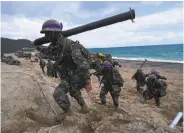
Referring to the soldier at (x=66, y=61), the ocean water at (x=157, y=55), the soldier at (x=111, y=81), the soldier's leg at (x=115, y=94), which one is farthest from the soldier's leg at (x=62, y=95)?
the ocean water at (x=157, y=55)

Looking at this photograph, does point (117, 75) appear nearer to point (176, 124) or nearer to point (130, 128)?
point (176, 124)

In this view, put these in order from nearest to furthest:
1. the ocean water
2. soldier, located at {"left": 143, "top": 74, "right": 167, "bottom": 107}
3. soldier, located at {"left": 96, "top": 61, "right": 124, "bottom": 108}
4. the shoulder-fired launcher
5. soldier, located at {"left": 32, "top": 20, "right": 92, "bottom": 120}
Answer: the shoulder-fired launcher < soldier, located at {"left": 32, "top": 20, "right": 92, "bottom": 120} < soldier, located at {"left": 96, "top": 61, "right": 124, "bottom": 108} < soldier, located at {"left": 143, "top": 74, "right": 167, "bottom": 107} < the ocean water

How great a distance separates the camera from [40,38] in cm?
665

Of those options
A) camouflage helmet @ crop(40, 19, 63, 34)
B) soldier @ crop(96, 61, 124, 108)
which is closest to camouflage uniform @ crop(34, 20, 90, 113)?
camouflage helmet @ crop(40, 19, 63, 34)

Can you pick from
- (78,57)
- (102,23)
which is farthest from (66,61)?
(102,23)

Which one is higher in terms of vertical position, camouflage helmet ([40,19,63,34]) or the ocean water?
camouflage helmet ([40,19,63,34])

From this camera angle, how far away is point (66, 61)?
19.8ft

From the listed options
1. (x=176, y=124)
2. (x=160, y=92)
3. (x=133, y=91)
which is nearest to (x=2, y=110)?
(x=176, y=124)

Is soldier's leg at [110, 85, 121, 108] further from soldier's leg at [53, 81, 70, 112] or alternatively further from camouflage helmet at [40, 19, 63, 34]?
camouflage helmet at [40, 19, 63, 34]

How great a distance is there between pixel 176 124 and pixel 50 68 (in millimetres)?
3697

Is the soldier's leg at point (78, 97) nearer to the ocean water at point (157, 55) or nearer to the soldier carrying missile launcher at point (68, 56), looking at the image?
the soldier carrying missile launcher at point (68, 56)

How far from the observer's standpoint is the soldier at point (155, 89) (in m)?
10.1

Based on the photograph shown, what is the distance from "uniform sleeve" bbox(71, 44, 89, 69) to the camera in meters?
5.71

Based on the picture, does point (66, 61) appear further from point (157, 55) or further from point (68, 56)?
point (157, 55)
